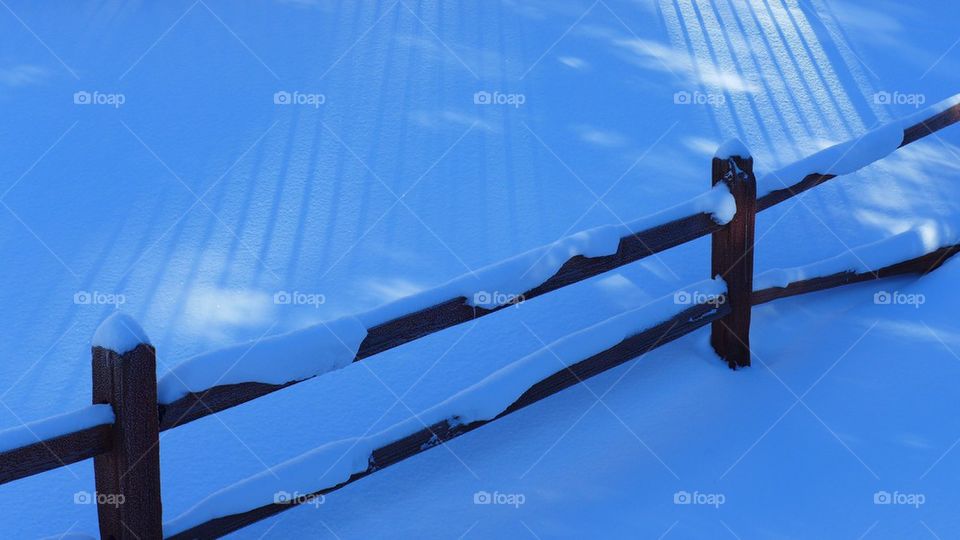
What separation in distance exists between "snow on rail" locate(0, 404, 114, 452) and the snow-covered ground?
40.4 inches

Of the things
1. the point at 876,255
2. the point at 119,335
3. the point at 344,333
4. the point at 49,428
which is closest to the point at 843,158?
the point at 876,255

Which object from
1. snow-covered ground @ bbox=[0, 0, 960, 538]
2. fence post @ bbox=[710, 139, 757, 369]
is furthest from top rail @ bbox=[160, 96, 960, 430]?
snow-covered ground @ bbox=[0, 0, 960, 538]

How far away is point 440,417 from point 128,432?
1.14m

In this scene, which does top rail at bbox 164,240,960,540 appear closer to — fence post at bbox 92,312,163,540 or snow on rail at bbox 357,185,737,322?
fence post at bbox 92,312,163,540

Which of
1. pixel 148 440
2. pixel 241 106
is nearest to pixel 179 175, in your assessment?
pixel 241 106

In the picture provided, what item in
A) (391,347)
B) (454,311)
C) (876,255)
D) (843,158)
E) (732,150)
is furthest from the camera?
(876,255)

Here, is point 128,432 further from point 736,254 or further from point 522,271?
point 736,254

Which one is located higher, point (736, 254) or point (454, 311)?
point (736, 254)

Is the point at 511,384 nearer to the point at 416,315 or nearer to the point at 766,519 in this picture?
the point at 416,315

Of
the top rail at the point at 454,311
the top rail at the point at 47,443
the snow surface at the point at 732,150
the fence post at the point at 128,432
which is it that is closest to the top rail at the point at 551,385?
the fence post at the point at 128,432

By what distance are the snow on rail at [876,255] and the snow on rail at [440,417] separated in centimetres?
46

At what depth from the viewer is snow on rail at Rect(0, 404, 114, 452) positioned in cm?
293

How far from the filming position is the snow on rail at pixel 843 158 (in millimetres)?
4898

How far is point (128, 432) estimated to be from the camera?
3088mm
